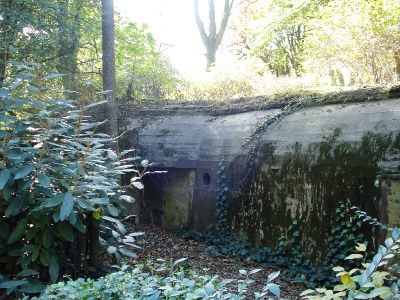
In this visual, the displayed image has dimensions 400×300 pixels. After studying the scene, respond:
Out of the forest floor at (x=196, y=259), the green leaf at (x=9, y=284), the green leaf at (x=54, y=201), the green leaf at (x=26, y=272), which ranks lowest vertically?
the forest floor at (x=196, y=259)

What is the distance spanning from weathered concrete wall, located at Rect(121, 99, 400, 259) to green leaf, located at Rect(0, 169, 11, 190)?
462 cm

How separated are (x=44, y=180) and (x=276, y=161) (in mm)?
4858

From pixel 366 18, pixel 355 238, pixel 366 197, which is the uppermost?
pixel 366 18

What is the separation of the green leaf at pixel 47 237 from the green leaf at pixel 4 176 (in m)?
0.54

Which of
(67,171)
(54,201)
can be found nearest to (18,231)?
(54,201)

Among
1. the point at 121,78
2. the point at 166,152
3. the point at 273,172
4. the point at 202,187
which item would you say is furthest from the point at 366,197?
the point at 121,78

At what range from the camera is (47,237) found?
144 inches

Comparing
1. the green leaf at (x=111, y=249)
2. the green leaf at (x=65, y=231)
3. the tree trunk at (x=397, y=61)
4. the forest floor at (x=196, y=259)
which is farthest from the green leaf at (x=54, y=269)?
the tree trunk at (x=397, y=61)

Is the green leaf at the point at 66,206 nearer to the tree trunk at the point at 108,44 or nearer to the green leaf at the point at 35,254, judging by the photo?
the green leaf at the point at 35,254

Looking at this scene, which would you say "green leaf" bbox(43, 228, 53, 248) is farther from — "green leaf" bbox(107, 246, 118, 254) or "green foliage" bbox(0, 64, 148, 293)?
"green leaf" bbox(107, 246, 118, 254)

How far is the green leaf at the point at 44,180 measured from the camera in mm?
3412

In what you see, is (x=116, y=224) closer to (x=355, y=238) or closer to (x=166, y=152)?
(x=355, y=238)

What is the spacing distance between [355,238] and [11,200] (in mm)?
4540

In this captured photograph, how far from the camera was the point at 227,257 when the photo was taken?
761cm
